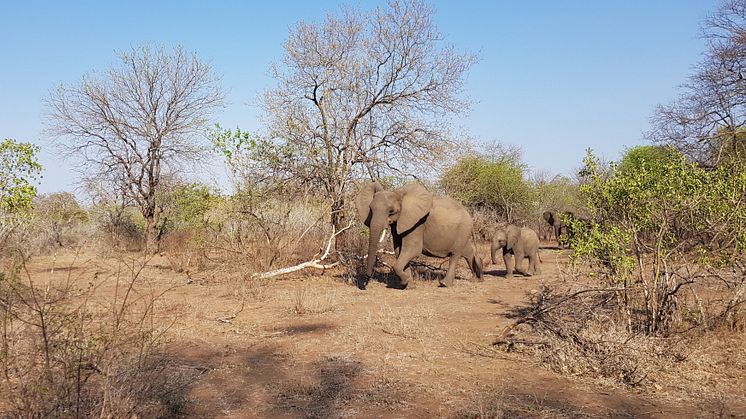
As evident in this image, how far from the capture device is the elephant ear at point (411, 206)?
41.2 ft

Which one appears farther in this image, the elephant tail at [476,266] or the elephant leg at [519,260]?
the elephant leg at [519,260]

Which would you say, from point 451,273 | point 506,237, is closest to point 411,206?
point 451,273

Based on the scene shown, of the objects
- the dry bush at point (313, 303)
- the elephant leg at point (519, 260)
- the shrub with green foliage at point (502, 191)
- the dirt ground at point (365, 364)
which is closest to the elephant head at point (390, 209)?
the dry bush at point (313, 303)

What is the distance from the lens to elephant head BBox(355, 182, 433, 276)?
12.2 m

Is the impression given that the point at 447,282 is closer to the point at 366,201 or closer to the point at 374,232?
the point at 374,232

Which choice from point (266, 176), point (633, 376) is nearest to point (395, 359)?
point (633, 376)

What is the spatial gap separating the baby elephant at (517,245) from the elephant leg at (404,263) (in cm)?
368

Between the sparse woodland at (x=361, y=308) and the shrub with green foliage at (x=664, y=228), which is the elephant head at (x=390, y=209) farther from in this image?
the shrub with green foliage at (x=664, y=228)

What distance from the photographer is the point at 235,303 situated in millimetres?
11164

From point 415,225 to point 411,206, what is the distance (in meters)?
0.51

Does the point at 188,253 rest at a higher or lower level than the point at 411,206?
lower

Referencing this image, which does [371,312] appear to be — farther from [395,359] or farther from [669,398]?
[669,398]

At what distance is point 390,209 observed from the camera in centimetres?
1253

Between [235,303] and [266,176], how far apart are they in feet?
18.4
